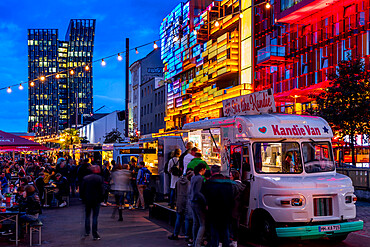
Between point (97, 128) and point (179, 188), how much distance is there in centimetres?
7074

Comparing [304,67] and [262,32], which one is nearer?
[304,67]

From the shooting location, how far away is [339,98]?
77.8 feet

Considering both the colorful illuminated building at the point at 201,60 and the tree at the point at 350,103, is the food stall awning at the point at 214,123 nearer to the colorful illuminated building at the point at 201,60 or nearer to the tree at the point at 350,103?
the tree at the point at 350,103

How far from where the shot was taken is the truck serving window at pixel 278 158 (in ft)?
36.8

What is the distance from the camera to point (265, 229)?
10.7 meters

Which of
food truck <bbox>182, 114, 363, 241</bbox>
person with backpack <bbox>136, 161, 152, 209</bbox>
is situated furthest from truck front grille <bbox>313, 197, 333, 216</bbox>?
person with backpack <bbox>136, 161, 152, 209</bbox>

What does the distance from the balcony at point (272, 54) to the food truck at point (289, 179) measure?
A: 26.0 m

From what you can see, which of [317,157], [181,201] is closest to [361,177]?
[317,157]

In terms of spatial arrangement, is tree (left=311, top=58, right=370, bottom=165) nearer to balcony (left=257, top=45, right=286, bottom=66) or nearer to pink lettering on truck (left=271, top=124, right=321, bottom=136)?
pink lettering on truck (left=271, top=124, right=321, bottom=136)

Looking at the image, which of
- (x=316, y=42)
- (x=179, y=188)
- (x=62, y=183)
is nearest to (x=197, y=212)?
(x=179, y=188)

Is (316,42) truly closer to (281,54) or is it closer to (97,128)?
(281,54)

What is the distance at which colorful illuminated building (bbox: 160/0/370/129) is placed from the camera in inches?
1288

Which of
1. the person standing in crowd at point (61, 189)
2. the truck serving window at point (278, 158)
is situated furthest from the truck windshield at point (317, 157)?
the person standing in crowd at point (61, 189)

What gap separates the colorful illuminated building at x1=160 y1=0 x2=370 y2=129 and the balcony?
0.08 meters
